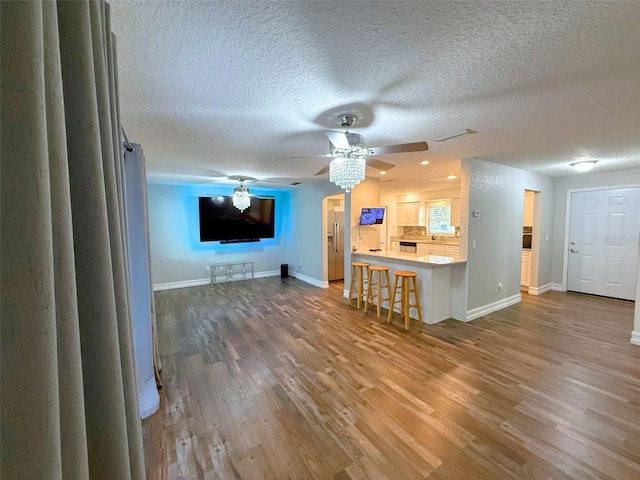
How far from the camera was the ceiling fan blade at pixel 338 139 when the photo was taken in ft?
6.52

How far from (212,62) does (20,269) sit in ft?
4.83

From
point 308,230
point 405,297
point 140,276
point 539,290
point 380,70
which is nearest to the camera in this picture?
point 380,70

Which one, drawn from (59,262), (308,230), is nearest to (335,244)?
(308,230)

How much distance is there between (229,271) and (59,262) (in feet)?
21.1

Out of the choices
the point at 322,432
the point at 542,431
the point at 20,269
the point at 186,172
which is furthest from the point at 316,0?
the point at 186,172

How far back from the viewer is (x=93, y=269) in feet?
2.10

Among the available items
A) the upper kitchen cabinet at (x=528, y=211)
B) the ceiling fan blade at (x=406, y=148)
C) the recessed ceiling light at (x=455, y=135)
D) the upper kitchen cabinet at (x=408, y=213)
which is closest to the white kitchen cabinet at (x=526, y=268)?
the upper kitchen cabinet at (x=528, y=211)

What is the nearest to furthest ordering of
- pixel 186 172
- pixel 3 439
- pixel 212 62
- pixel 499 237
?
1. pixel 3 439
2. pixel 212 62
3. pixel 499 237
4. pixel 186 172

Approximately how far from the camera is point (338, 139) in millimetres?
2047

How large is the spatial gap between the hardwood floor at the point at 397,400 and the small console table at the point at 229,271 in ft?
8.40

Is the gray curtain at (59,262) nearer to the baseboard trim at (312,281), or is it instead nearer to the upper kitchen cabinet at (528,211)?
the baseboard trim at (312,281)

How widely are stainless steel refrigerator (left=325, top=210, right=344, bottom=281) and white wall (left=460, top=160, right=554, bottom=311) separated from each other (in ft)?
10.4

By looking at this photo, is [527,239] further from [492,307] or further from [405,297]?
[405,297]

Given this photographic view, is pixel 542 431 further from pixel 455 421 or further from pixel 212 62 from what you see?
pixel 212 62
